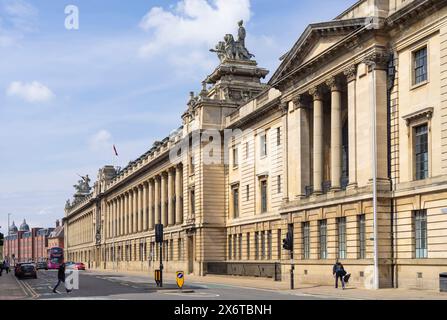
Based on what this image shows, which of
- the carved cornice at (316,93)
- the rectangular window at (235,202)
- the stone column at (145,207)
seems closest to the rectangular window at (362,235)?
the carved cornice at (316,93)

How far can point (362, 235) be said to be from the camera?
40375 millimetres

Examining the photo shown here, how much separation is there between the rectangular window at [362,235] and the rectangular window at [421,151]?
15.3 feet

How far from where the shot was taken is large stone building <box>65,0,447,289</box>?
36312 mm

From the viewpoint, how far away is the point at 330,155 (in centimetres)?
4812

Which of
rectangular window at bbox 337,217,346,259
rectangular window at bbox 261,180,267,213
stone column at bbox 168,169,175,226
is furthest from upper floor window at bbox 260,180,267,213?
stone column at bbox 168,169,175,226

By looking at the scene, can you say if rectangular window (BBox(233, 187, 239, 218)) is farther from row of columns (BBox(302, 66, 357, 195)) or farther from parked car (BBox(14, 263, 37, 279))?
parked car (BBox(14, 263, 37, 279))

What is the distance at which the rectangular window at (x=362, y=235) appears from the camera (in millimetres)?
40031

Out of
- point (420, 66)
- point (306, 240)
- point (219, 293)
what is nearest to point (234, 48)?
point (306, 240)

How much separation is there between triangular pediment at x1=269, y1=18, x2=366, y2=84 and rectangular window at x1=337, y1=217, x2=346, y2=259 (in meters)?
10.8

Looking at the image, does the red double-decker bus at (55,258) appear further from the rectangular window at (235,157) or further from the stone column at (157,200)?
the rectangular window at (235,157)

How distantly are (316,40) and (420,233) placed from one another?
15.3 m

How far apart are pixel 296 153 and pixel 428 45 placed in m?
16.1
